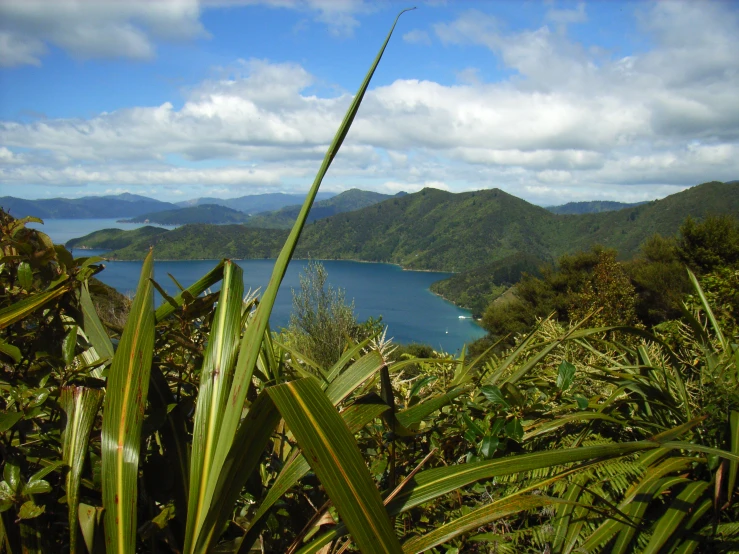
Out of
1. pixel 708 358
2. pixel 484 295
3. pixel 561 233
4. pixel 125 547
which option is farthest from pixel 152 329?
pixel 561 233

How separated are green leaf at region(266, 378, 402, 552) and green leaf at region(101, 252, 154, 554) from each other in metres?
0.30

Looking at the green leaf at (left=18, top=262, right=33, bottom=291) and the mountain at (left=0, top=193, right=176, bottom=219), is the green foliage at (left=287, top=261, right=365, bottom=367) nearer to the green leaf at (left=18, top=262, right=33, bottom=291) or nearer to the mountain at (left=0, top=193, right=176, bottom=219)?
the green leaf at (left=18, top=262, right=33, bottom=291)

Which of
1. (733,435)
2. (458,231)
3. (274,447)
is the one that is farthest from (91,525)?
(458,231)

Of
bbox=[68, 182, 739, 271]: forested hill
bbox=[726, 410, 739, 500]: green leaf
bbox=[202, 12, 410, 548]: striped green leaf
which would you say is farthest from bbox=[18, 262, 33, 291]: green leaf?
bbox=[68, 182, 739, 271]: forested hill

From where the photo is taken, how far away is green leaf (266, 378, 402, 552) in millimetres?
485

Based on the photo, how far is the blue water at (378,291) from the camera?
51.4 metres

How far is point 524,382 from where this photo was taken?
1.22 meters

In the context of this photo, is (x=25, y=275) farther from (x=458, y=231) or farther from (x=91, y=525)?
(x=458, y=231)

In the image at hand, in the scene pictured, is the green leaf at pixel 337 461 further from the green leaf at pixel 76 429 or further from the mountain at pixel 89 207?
the mountain at pixel 89 207

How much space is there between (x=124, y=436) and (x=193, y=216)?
146m

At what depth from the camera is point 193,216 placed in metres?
138

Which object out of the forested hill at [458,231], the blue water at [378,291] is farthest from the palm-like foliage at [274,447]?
the forested hill at [458,231]

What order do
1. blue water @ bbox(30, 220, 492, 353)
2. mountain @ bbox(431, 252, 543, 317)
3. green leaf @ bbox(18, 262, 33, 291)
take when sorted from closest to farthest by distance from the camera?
1. green leaf @ bbox(18, 262, 33, 291)
2. blue water @ bbox(30, 220, 492, 353)
3. mountain @ bbox(431, 252, 543, 317)

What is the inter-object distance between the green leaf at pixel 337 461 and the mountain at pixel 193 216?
11525cm
